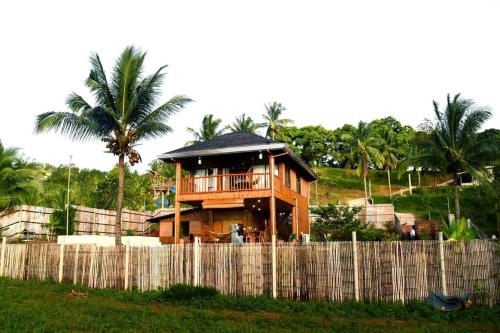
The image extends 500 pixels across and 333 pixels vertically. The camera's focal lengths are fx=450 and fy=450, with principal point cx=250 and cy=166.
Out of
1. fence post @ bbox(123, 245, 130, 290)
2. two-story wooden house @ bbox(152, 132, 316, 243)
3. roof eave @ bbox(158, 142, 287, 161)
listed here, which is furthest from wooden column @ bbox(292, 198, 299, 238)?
fence post @ bbox(123, 245, 130, 290)

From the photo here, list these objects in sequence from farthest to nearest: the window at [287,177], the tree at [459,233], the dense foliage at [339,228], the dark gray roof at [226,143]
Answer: the window at [287,177], the dense foliage at [339,228], the dark gray roof at [226,143], the tree at [459,233]

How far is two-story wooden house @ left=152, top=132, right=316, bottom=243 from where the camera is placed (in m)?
19.7

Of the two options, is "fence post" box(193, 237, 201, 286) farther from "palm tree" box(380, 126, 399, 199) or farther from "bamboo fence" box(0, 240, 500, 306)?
"palm tree" box(380, 126, 399, 199)

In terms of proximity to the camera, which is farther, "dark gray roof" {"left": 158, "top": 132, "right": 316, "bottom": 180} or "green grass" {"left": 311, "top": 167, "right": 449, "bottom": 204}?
"green grass" {"left": 311, "top": 167, "right": 449, "bottom": 204}

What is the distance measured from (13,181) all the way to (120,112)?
9.73m

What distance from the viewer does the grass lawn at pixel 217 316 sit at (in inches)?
336

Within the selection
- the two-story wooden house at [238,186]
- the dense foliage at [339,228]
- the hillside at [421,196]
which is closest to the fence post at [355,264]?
the two-story wooden house at [238,186]

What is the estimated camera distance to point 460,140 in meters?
23.5

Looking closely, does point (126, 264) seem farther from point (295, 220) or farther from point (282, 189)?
point (295, 220)

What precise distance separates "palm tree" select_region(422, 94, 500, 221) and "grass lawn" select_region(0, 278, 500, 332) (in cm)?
1492

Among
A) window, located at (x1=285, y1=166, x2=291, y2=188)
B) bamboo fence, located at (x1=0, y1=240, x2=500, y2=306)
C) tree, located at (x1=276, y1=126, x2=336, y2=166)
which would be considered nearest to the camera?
bamboo fence, located at (x1=0, y1=240, x2=500, y2=306)

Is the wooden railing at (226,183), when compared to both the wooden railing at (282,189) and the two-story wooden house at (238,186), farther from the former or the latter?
the wooden railing at (282,189)

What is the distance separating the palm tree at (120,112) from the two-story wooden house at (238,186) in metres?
3.87

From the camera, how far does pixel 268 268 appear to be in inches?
447
